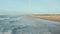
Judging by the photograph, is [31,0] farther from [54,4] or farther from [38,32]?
[38,32]

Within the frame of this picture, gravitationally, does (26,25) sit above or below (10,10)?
below

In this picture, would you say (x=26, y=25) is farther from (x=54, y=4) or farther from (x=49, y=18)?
(x=54, y=4)

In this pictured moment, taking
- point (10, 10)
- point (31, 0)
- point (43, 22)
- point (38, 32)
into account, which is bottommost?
point (38, 32)

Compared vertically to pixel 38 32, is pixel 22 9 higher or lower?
higher

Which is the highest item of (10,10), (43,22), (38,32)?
(10,10)

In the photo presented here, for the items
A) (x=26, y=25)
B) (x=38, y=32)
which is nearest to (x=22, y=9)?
(x=26, y=25)

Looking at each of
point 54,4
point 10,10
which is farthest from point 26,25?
point 54,4
